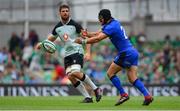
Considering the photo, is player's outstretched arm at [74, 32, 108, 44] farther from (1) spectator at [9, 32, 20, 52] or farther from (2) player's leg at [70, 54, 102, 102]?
(1) spectator at [9, 32, 20, 52]

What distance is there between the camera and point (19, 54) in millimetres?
33531

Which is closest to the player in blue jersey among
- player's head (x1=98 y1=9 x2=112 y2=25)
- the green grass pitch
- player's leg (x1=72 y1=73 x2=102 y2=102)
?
player's head (x1=98 y1=9 x2=112 y2=25)

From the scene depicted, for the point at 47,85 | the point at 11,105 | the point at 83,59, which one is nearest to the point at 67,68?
the point at 83,59

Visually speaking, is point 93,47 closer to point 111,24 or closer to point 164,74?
point 164,74

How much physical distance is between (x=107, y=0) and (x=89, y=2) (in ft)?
2.47

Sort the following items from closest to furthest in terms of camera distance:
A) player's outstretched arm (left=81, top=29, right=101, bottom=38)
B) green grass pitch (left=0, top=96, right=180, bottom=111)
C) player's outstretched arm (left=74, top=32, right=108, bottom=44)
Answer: green grass pitch (left=0, top=96, right=180, bottom=111), player's outstretched arm (left=74, top=32, right=108, bottom=44), player's outstretched arm (left=81, top=29, right=101, bottom=38)

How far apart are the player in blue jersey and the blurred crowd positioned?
9492 mm

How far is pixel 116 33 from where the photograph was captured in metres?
20.2

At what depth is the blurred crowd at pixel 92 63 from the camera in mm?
31188

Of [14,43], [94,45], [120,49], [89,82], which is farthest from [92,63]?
[120,49]

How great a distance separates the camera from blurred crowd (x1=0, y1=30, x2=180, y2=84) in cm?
3119

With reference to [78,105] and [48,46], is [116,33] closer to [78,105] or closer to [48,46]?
[78,105]

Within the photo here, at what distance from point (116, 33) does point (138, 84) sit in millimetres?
1331

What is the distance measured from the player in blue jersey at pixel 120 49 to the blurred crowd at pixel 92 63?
31.1 feet
